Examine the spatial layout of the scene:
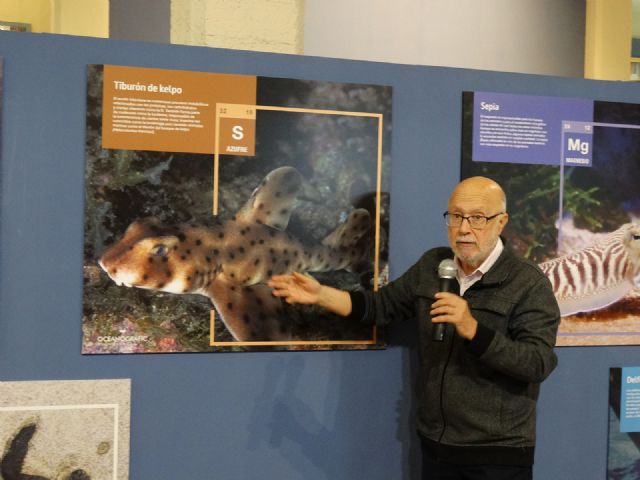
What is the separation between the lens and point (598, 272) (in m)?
2.87

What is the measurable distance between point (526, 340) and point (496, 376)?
0.58ft

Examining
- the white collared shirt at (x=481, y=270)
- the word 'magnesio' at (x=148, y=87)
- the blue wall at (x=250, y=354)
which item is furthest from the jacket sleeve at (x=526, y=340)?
the word 'magnesio' at (x=148, y=87)

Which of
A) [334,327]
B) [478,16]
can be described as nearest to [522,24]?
[478,16]

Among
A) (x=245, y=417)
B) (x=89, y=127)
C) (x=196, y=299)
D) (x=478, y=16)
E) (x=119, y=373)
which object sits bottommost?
(x=245, y=417)

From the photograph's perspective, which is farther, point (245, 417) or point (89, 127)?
point (245, 417)

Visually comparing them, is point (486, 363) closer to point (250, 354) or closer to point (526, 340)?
point (526, 340)

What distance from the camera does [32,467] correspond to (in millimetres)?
2373

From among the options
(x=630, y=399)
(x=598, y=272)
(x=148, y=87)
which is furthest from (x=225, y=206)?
(x=630, y=399)

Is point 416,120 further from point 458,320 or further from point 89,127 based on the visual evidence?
point 89,127

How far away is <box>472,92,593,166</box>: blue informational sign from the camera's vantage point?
9.04ft

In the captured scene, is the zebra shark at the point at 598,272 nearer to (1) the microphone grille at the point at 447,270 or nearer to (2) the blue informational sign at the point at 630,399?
(2) the blue informational sign at the point at 630,399

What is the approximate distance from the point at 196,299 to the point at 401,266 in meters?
0.79

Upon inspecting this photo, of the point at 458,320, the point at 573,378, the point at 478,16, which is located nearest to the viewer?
the point at 458,320

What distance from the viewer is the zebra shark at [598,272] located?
2842 millimetres
